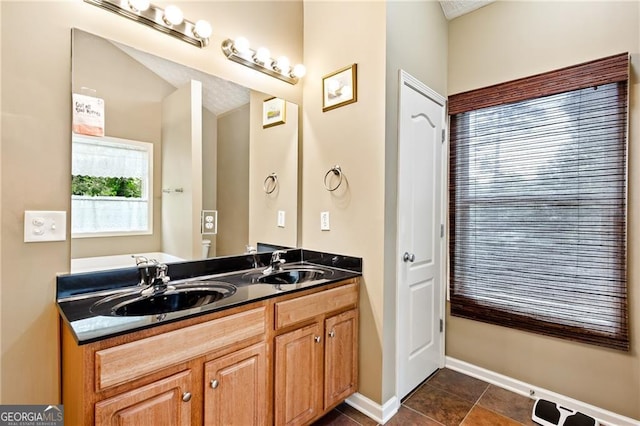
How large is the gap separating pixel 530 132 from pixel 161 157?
2.31 metres

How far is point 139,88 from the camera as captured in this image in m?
1.58

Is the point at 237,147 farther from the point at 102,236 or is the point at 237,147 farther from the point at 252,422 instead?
the point at 252,422

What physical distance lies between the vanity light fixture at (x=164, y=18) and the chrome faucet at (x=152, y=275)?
118 centimetres

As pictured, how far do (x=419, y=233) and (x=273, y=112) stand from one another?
1.34 metres

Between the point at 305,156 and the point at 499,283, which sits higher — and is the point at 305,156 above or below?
above

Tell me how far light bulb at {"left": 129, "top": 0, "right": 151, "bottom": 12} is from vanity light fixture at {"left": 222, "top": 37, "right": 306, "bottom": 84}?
0.47 m

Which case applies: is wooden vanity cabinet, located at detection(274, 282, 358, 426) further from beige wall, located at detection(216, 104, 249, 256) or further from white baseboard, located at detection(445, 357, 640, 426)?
white baseboard, located at detection(445, 357, 640, 426)

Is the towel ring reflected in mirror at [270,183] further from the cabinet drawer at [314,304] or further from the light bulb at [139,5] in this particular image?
the light bulb at [139,5]

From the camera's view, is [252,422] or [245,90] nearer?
[252,422]

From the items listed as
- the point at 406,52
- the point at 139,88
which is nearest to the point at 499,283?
the point at 406,52

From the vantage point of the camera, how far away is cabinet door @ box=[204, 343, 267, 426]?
1.27 m

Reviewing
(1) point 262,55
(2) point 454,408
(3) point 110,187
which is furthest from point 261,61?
(2) point 454,408

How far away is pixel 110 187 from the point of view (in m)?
1.52

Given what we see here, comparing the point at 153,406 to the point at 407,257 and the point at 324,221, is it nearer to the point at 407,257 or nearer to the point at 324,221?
the point at 324,221
